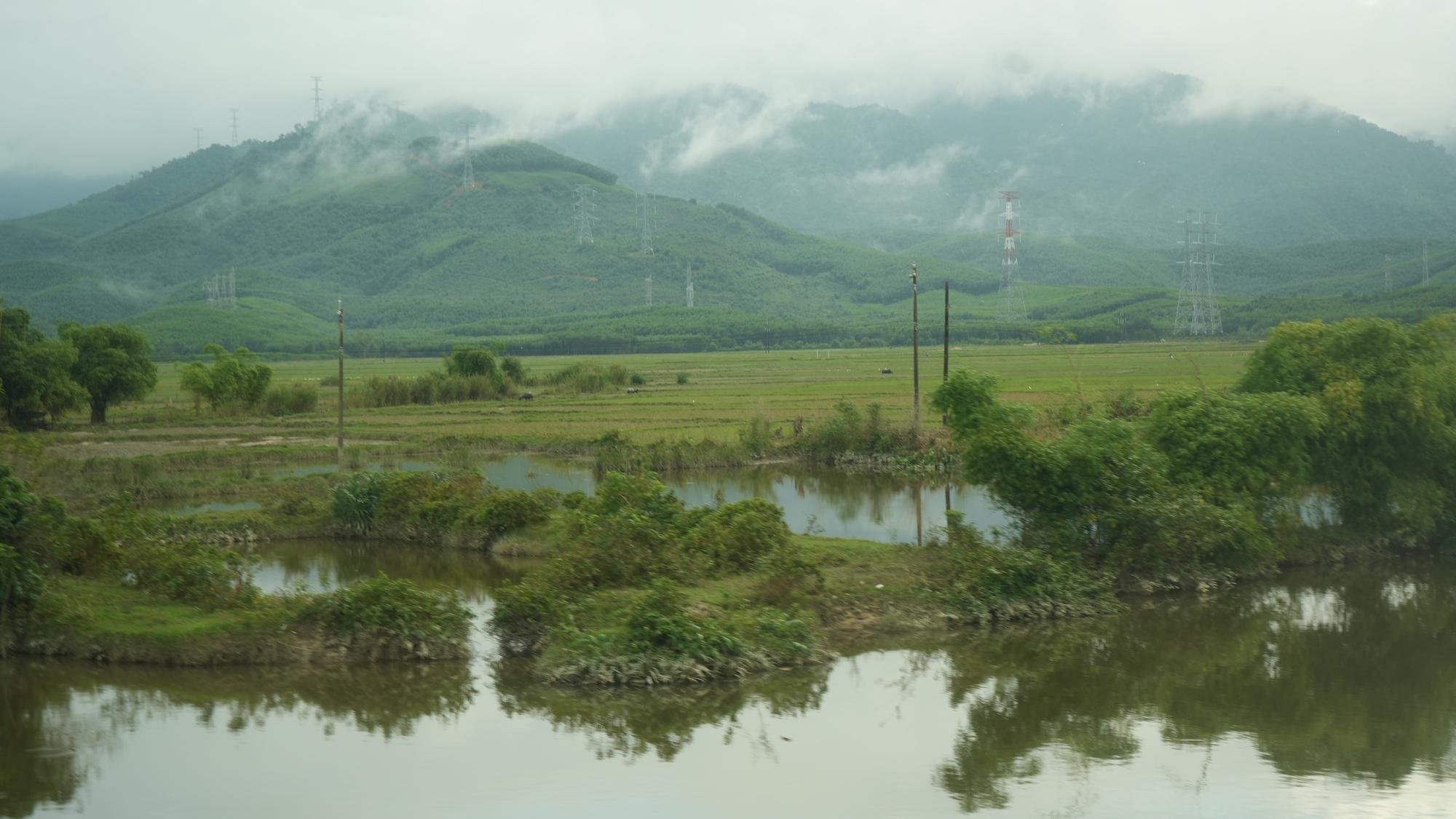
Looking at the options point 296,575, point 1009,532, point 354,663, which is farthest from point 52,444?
point 1009,532

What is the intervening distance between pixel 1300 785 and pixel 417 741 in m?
8.54

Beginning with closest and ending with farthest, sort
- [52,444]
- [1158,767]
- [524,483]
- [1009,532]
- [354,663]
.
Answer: [1158,767] < [354,663] < [1009,532] < [524,483] < [52,444]

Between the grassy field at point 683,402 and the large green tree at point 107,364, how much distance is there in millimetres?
1096

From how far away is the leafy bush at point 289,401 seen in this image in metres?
51.8

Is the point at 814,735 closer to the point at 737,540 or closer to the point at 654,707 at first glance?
the point at 654,707

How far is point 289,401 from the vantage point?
52281mm

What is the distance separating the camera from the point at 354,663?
15.9 metres

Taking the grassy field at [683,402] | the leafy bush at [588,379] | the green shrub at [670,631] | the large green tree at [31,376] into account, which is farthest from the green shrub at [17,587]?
the leafy bush at [588,379]

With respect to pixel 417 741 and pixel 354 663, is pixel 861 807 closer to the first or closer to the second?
pixel 417 741

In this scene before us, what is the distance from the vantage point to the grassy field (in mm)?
42500

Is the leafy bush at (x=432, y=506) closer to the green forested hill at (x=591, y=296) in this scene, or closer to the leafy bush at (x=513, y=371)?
the leafy bush at (x=513, y=371)

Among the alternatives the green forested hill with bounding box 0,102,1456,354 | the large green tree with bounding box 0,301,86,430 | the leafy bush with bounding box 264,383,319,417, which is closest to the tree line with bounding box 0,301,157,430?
the large green tree with bounding box 0,301,86,430

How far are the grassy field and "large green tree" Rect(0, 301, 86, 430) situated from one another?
1.02 metres

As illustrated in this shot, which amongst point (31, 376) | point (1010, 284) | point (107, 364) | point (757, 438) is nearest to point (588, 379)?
point (107, 364)
